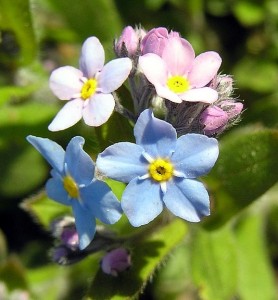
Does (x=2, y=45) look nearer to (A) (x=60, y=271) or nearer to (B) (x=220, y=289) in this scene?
(A) (x=60, y=271)

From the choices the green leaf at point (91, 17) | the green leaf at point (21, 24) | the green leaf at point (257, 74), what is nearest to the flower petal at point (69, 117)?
the green leaf at point (21, 24)

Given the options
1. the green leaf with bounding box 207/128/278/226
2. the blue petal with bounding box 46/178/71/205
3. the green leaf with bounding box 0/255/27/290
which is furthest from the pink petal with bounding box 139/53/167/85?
the green leaf with bounding box 0/255/27/290

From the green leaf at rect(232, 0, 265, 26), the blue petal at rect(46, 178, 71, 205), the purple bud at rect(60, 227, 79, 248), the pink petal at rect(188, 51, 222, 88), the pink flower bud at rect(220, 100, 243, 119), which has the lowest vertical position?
the green leaf at rect(232, 0, 265, 26)

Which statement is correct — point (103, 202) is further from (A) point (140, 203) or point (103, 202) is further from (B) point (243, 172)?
(B) point (243, 172)

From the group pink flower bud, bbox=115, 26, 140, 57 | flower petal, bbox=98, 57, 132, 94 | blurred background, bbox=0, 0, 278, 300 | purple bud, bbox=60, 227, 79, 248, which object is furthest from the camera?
blurred background, bbox=0, 0, 278, 300

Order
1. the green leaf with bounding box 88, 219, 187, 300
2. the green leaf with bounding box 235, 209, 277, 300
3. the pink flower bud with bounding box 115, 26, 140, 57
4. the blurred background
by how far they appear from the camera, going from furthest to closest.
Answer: the green leaf with bounding box 235, 209, 277, 300, the blurred background, the green leaf with bounding box 88, 219, 187, 300, the pink flower bud with bounding box 115, 26, 140, 57

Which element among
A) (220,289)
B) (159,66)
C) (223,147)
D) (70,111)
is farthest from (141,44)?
(220,289)

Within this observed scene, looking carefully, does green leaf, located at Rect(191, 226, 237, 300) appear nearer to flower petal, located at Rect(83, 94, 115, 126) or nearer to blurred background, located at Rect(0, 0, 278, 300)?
blurred background, located at Rect(0, 0, 278, 300)

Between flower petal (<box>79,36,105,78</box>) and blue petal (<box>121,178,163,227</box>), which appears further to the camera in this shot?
flower petal (<box>79,36,105,78</box>)
